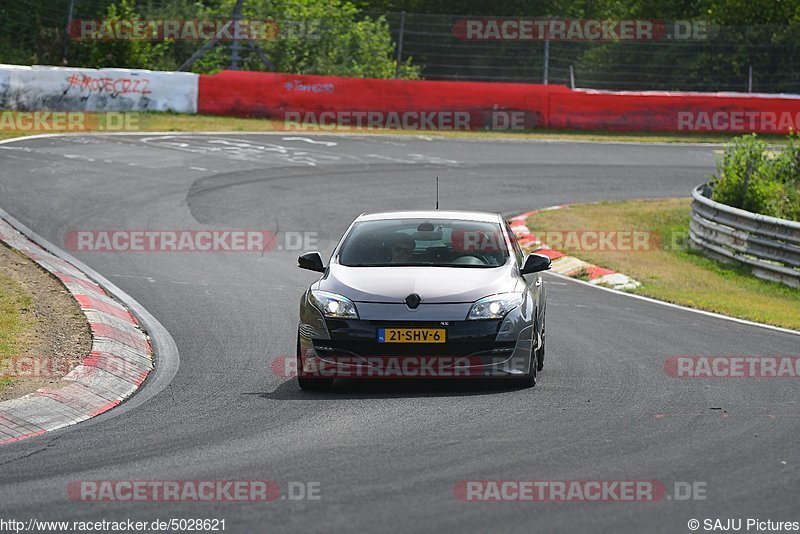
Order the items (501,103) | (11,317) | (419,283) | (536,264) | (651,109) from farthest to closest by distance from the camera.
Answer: (651,109), (501,103), (11,317), (536,264), (419,283)

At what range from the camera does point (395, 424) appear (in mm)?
8508

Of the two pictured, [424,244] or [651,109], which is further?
[651,109]

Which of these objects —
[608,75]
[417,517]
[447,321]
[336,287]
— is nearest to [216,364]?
[336,287]

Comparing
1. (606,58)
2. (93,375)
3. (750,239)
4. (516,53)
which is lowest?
(750,239)

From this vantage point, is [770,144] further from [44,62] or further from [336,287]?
[336,287]

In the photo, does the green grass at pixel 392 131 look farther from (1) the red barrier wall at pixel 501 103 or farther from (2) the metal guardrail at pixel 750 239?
(2) the metal guardrail at pixel 750 239

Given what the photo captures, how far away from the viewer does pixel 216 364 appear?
36.9 feet

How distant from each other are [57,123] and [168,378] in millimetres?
20283

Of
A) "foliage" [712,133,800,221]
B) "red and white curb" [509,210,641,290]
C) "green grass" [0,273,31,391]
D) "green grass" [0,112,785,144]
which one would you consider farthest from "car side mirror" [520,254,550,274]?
"green grass" [0,112,785,144]

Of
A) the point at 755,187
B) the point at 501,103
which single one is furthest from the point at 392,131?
the point at 755,187

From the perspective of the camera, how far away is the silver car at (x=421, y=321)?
9.66 meters

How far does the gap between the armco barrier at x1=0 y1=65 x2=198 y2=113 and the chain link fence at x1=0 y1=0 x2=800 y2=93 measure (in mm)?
3934

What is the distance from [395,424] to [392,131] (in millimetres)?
25137

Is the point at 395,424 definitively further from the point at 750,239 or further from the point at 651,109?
the point at 651,109
